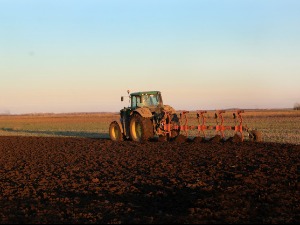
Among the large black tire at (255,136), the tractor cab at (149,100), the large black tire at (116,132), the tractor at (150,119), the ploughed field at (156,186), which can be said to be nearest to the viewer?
the ploughed field at (156,186)

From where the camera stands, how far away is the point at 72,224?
18.8 feet

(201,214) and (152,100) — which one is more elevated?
(152,100)

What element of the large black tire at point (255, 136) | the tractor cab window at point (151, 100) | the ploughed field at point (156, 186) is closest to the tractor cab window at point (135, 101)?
the tractor cab window at point (151, 100)

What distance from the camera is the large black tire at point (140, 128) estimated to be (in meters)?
17.5

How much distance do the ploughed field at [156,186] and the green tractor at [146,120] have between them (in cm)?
330

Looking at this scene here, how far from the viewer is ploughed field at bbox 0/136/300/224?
6.17 m

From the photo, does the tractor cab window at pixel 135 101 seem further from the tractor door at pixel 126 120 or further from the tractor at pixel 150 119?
the tractor door at pixel 126 120

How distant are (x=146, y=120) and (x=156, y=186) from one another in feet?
30.2

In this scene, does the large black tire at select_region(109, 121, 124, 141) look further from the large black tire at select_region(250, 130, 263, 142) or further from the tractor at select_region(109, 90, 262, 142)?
the large black tire at select_region(250, 130, 263, 142)

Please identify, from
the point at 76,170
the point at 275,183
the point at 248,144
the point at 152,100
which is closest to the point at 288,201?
the point at 275,183

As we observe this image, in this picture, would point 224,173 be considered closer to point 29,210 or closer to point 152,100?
point 29,210

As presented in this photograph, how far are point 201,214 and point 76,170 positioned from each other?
520 cm

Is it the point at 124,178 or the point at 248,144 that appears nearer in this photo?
the point at 124,178

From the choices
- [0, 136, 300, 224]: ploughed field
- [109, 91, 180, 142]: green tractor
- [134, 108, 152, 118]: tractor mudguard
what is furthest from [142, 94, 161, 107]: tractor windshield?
[0, 136, 300, 224]: ploughed field
